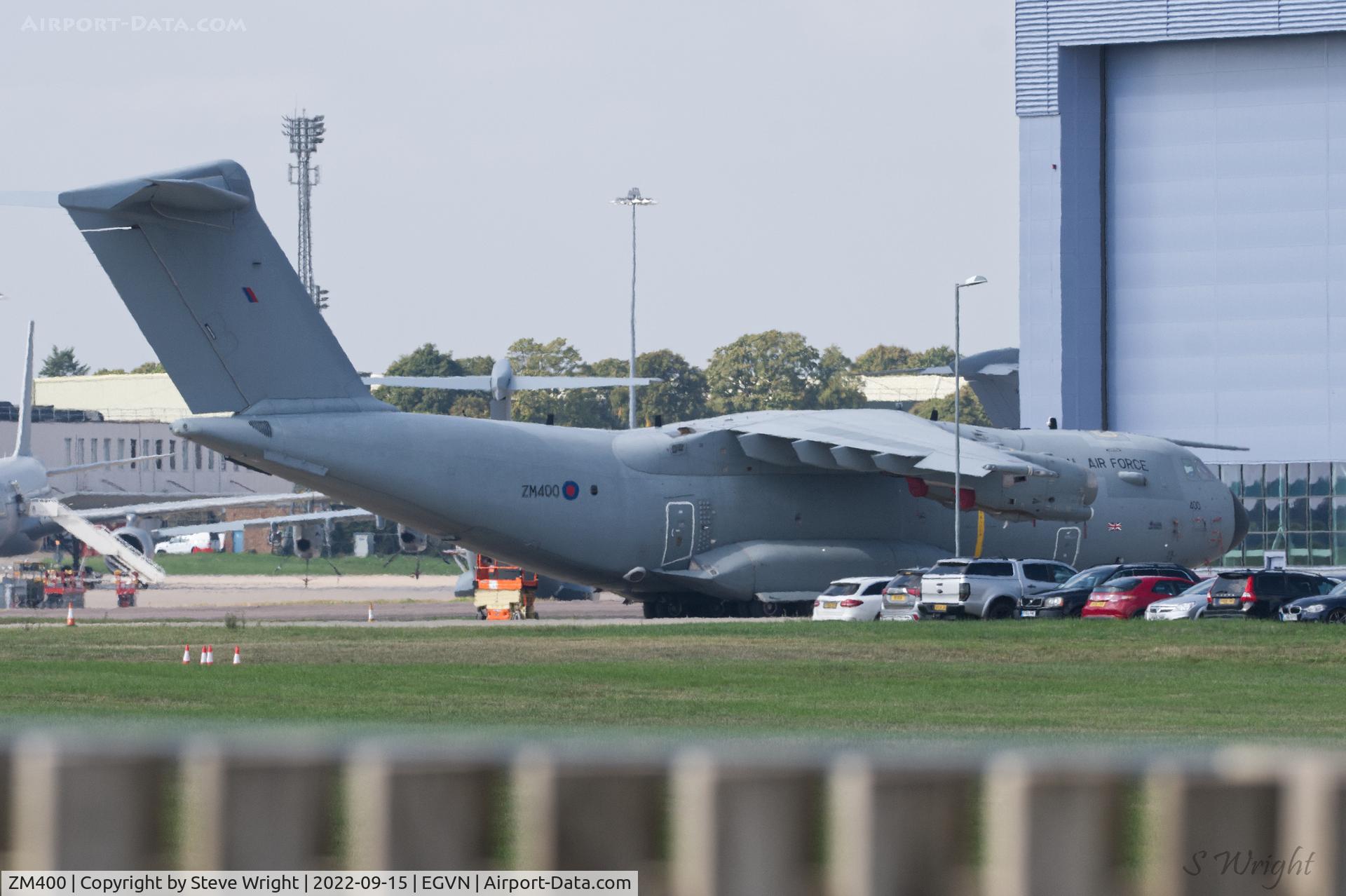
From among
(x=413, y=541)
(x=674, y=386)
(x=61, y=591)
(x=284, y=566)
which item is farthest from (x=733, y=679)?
(x=674, y=386)

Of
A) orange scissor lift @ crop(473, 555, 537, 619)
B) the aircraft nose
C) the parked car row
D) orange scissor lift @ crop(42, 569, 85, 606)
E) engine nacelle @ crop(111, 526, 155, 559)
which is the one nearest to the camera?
the parked car row

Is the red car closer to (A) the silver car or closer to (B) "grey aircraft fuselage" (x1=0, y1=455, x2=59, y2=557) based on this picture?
(A) the silver car

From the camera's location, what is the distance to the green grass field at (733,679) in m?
19.2

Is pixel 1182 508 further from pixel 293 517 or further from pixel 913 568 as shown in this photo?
pixel 293 517

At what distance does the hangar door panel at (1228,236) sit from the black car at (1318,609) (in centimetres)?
3587

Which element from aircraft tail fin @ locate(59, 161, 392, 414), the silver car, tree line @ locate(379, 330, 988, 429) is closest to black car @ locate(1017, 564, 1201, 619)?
the silver car

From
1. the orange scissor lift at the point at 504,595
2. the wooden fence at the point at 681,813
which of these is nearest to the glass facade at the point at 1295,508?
the orange scissor lift at the point at 504,595

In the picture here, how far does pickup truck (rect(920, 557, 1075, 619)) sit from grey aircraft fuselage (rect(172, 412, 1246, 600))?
3062mm

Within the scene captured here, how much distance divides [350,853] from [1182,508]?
128 feet

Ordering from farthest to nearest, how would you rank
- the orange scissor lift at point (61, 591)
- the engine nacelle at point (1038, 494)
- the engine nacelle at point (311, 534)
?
the engine nacelle at point (311, 534)
the orange scissor lift at point (61, 591)
the engine nacelle at point (1038, 494)

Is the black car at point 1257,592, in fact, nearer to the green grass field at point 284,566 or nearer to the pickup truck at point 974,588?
the pickup truck at point 974,588

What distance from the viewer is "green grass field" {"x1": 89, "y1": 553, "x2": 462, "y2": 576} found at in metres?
94.2

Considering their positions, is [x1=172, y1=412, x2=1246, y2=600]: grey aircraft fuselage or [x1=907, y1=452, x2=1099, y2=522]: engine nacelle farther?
[x1=907, y1=452, x2=1099, y2=522]: engine nacelle

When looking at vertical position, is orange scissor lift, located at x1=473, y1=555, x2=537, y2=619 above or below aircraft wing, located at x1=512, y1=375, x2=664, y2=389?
below
